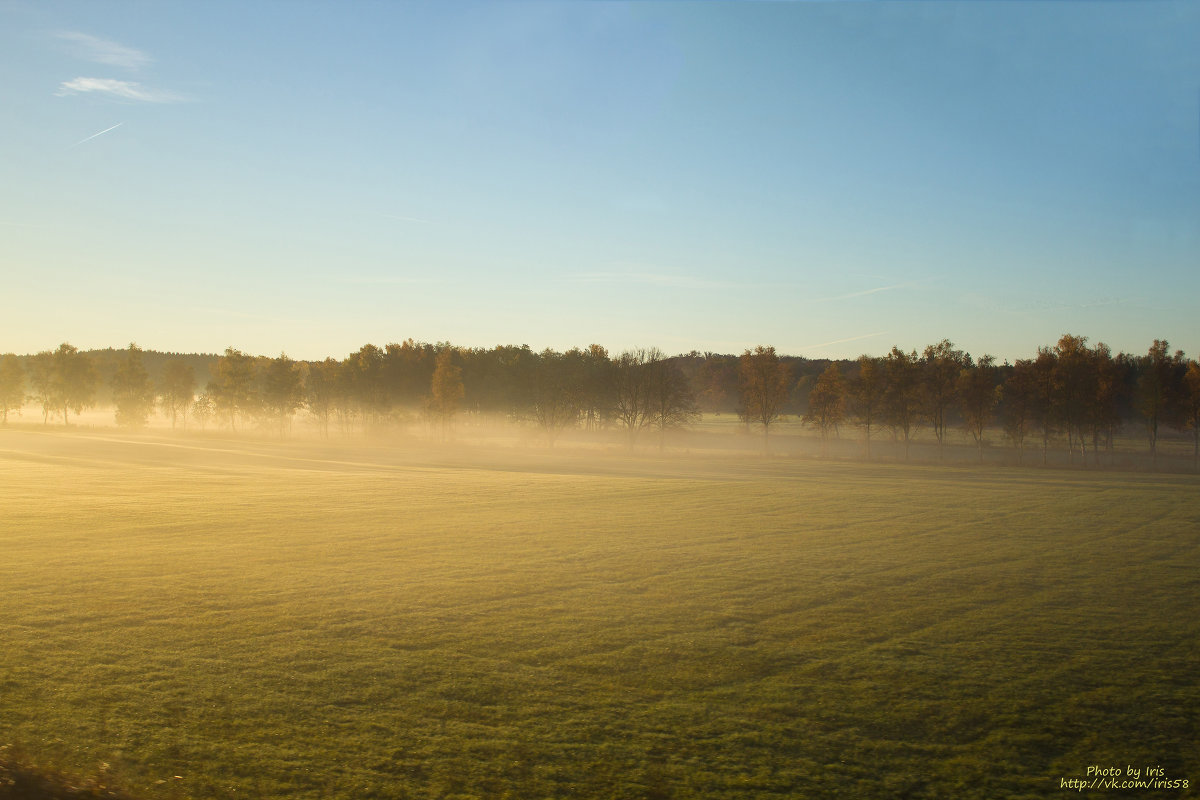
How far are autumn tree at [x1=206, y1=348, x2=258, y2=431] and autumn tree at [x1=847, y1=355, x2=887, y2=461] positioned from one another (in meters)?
84.0

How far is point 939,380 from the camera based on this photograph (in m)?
79.8

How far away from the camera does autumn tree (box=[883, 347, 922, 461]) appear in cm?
7806

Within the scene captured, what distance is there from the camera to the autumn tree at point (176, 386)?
119 metres

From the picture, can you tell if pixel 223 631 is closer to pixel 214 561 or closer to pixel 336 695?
pixel 336 695

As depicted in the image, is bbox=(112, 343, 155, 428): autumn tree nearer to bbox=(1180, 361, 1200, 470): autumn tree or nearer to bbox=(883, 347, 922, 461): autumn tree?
bbox=(883, 347, 922, 461): autumn tree

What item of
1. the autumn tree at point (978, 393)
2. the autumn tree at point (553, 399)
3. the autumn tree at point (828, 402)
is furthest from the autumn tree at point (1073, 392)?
the autumn tree at point (553, 399)

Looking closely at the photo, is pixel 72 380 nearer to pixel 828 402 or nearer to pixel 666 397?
pixel 666 397

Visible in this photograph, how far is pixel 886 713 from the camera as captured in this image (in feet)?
31.8

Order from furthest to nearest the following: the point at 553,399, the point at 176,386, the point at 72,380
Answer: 1. the point at 176,386
2. the point at 72,380
3. the point at 553,399

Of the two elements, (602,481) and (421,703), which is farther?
(602,481)

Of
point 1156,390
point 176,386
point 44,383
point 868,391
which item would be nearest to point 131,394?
point 176,386

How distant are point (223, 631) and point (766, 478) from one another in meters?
41.5

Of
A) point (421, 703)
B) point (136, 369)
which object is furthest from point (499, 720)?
point (136, 369)

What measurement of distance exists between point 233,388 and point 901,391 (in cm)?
9079
